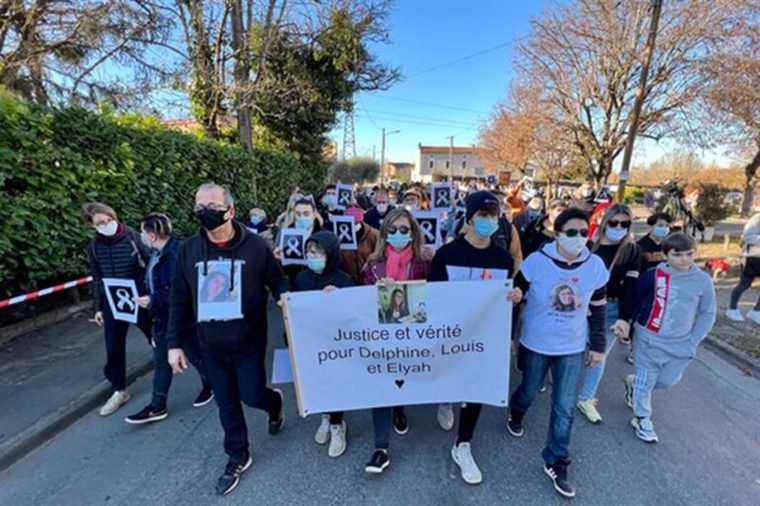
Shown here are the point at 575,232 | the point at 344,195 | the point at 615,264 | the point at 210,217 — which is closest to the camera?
the point at 210,217

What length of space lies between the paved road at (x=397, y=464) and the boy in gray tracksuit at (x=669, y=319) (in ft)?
1.49

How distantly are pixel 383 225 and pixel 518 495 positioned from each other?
7.39ft

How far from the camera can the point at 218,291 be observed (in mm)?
2492

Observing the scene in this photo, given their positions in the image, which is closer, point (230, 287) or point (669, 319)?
point (230, 287)

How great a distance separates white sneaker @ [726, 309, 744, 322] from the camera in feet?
19.7

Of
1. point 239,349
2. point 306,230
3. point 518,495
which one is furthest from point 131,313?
point 518,495

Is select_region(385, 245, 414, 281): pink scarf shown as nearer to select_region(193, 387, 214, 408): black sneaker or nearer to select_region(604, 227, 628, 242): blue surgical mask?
select_region(604, 227, 628, 242): blue surgical mask

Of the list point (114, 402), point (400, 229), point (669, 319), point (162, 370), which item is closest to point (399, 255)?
point (400, 229)

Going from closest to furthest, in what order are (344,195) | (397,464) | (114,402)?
1. (397,464)
2. (114,402)
3. (344,195)

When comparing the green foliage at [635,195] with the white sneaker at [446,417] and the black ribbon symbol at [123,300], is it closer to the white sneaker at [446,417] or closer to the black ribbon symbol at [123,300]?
the white sneaker at [446,417]

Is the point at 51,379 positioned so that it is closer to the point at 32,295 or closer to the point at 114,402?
the point at 114,402

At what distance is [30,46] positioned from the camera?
9.81 metres

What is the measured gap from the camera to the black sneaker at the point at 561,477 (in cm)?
258

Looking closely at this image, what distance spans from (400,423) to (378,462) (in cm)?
57
